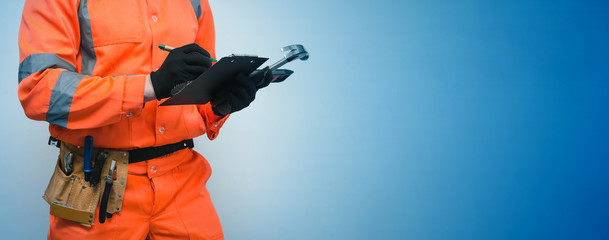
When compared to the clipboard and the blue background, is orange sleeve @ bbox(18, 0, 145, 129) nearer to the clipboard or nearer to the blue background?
the clipboard

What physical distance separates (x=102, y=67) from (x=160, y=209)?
1.12 feet

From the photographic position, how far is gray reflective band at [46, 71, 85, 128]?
2.77 feet

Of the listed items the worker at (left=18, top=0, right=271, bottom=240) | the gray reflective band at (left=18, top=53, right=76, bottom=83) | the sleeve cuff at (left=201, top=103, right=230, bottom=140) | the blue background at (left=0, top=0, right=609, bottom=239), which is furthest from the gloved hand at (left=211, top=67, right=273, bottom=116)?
the blue background at (left=0, top=0, right=609, bottom=239)

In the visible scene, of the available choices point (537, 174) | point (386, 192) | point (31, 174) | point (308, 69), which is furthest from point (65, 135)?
point (537, 174)

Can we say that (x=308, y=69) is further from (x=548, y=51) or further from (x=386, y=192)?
(x=548, y=51)

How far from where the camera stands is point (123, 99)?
0.85 m

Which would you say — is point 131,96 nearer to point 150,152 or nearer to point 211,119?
point 150,152

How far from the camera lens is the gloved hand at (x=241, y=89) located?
97cm

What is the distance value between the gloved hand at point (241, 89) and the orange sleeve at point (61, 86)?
7.7 inches

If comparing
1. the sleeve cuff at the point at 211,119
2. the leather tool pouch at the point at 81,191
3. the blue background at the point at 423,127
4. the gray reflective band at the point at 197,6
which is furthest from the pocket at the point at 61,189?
the blue background at the point at 423,127

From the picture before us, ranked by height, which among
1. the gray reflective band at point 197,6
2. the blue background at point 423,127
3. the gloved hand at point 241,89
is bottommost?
the gloved hand at point 241,89

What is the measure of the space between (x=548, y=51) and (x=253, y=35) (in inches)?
51.5

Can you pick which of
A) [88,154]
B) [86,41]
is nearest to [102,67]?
[86,41]

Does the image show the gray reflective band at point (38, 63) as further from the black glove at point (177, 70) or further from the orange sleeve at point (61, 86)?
the black glove at point (177, 70)
